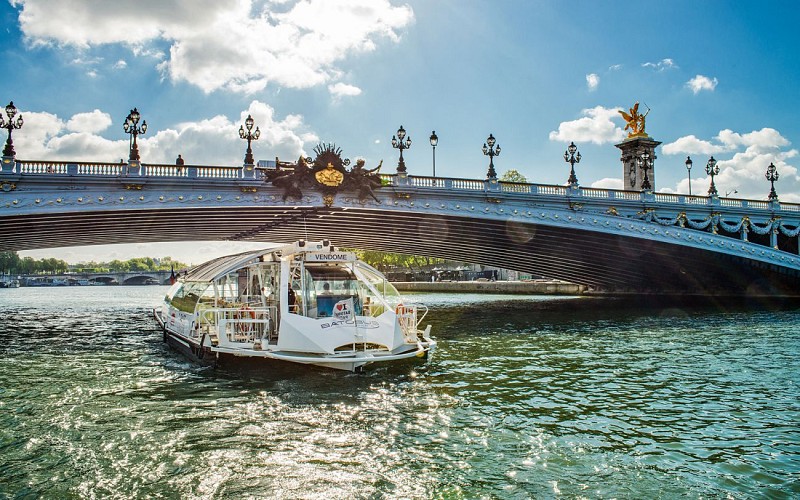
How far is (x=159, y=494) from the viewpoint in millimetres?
7848

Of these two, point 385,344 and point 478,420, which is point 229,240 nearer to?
point 385,344

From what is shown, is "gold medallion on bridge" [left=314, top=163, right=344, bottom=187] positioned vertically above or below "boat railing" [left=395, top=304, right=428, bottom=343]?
above

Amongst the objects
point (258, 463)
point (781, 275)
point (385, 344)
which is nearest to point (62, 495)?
point (258, 463)

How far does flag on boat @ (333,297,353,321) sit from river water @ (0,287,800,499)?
64.8 inches

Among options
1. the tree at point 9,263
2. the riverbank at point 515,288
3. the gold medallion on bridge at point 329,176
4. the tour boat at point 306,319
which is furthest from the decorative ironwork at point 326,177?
the tree at point 9,263

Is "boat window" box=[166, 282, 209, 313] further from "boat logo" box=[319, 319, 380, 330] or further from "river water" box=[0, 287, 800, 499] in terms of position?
"boat logo" box=[319, 319, 380, 330]

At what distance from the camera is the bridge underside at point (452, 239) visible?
37.8m

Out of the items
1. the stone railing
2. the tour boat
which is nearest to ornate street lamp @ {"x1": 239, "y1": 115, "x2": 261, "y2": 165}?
the stone railing

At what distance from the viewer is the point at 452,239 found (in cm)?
5009

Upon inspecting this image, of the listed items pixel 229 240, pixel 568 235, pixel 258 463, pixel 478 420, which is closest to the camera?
pixel 258 463

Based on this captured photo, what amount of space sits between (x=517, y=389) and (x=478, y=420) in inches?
133

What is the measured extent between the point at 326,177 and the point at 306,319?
2002cm

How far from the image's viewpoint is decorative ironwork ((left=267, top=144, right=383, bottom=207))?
33.9m

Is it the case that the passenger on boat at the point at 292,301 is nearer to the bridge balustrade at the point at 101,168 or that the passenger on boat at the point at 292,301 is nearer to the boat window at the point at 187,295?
the boat window at the point at 187,295
